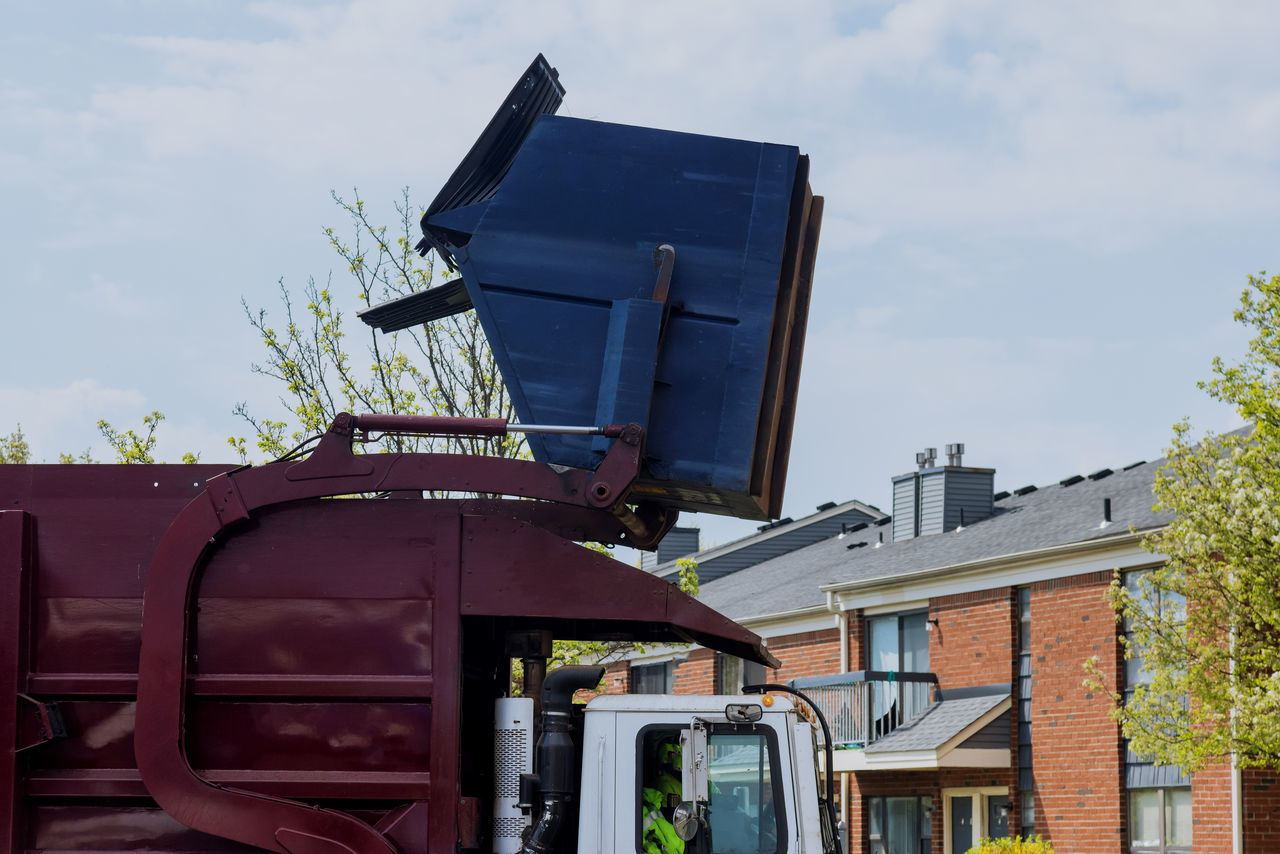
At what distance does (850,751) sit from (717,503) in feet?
70.4

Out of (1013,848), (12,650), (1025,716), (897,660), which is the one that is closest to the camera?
(12,650)

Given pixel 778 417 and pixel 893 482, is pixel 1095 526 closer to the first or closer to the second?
pixel 893 482

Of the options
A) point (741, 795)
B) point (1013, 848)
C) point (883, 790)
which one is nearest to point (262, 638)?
point (741, 795)

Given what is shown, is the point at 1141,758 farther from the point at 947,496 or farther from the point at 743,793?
the point at 743,793

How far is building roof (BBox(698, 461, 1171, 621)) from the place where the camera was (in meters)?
25.4

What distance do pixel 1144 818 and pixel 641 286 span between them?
19090 millimetres

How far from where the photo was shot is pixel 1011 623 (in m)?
26.0

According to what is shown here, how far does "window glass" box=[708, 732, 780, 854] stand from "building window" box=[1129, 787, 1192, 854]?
18.0 metres

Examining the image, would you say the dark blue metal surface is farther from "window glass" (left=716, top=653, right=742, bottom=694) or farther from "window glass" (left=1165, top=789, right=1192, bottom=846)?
"window glass" (left=716, top=653, right=742, bottom=694)

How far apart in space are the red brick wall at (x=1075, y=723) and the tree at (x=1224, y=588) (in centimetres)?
436

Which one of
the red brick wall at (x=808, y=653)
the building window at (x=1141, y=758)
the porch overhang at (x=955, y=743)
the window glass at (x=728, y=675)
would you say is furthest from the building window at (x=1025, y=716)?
the window glass at (x=728, y=675)

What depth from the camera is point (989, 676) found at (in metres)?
26.4

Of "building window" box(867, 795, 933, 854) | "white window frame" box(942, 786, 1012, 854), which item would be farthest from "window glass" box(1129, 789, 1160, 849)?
"building window" box(867, 795, 933, 854)

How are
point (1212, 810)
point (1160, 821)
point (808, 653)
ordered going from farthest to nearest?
point (808, 653) → point (1160, 821) → point (1212, 810)
